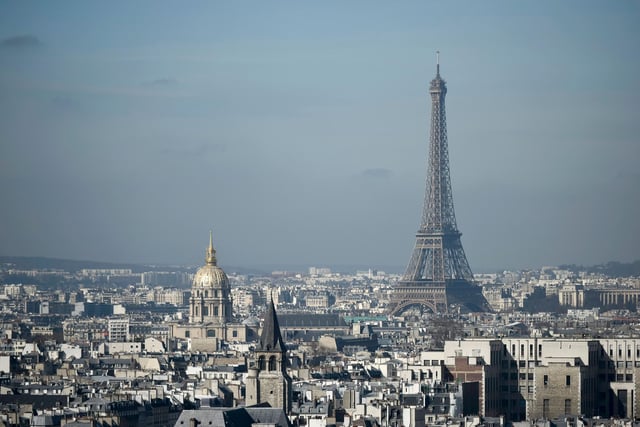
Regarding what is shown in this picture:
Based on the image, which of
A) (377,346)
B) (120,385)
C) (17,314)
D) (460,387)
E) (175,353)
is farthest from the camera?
(17,314)

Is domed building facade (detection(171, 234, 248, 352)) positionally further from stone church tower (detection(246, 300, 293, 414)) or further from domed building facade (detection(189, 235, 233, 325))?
stone church tower (detection(246, 300, 293, 414))

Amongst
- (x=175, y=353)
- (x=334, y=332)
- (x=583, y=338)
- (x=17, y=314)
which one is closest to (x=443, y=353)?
(x=583, y=338)

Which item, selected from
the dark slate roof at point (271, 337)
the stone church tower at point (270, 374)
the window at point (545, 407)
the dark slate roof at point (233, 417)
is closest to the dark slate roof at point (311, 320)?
the window at point (545, 407)

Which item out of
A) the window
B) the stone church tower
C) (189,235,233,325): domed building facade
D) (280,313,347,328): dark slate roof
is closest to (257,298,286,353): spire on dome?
the stone church tower

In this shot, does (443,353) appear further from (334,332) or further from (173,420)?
(334,332)

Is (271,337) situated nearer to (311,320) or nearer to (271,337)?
(271,337)

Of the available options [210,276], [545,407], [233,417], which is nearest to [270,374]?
[545,407]

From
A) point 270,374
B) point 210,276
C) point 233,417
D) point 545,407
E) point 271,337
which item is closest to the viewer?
point 233,417

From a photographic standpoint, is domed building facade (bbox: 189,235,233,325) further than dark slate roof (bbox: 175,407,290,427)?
Yes
